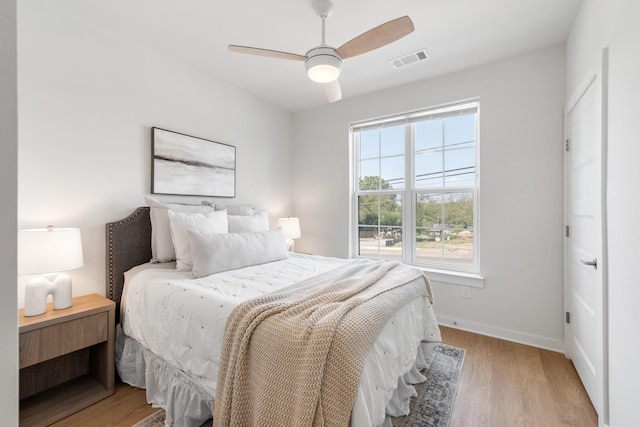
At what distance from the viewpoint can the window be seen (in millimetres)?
3008

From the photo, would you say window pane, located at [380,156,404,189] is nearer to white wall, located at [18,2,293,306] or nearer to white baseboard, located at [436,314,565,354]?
white baseboard, located at [436,314,565,354]

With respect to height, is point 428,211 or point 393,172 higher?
point 393,172

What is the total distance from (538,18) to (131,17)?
3.05m

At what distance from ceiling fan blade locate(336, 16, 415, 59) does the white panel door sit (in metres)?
1.08

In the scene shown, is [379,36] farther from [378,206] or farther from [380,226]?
[380,226]

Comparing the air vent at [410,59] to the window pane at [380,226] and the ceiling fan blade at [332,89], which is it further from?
the window pane at [380,226]

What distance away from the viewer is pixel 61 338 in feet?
5.57

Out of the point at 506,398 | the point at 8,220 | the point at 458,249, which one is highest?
the point at 8,220

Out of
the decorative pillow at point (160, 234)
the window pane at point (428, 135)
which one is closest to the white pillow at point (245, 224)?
the decorative pillow at point (160, 234)

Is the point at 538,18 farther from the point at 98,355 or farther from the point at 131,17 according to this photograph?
the point at 98,355

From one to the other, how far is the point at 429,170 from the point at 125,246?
3045 millimetres

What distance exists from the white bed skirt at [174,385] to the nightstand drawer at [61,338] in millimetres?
255

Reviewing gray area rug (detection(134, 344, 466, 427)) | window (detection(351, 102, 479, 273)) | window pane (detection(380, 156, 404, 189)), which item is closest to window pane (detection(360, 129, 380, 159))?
window (detection(351, 102, 479, 273))

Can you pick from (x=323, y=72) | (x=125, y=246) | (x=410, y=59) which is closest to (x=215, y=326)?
(x=125, y=246)
